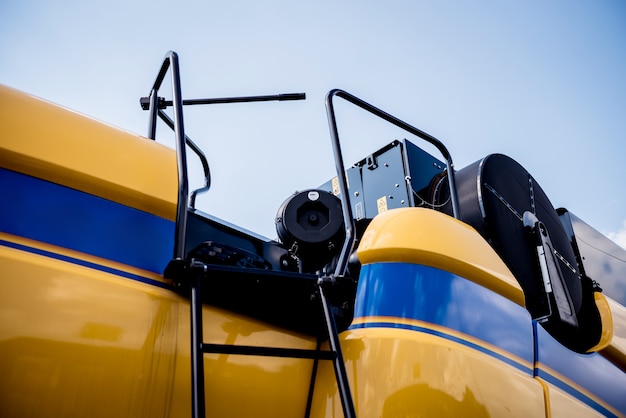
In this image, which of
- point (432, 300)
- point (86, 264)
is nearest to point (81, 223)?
point (86, 264)

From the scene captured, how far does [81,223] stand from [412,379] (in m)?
0.99

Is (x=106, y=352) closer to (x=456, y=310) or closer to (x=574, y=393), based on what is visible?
(x=456, y=310)

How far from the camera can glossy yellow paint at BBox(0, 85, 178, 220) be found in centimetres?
116

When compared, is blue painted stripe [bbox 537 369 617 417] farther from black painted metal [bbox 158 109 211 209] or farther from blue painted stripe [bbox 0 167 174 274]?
black painted metal [bbox 158 109 211 209]

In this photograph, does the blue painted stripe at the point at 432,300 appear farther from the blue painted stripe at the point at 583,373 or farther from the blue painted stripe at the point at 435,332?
the blue painted stripe at the point at 583,373

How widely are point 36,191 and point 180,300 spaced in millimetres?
449

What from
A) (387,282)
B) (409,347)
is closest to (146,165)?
(387,282)

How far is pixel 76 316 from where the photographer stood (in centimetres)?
104

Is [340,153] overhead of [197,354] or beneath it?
overhead

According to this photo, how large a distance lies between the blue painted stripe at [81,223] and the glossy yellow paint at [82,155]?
0.03 m

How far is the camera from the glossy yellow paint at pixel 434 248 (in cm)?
156

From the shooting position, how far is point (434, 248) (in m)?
1.58

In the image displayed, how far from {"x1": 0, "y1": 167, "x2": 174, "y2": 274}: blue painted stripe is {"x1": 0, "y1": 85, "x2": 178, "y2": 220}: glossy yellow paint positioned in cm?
3

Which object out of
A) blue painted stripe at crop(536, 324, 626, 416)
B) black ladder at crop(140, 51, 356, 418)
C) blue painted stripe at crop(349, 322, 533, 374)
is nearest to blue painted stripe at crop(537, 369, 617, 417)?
blue painted stripe at crop(536, 324, 626, 416)
